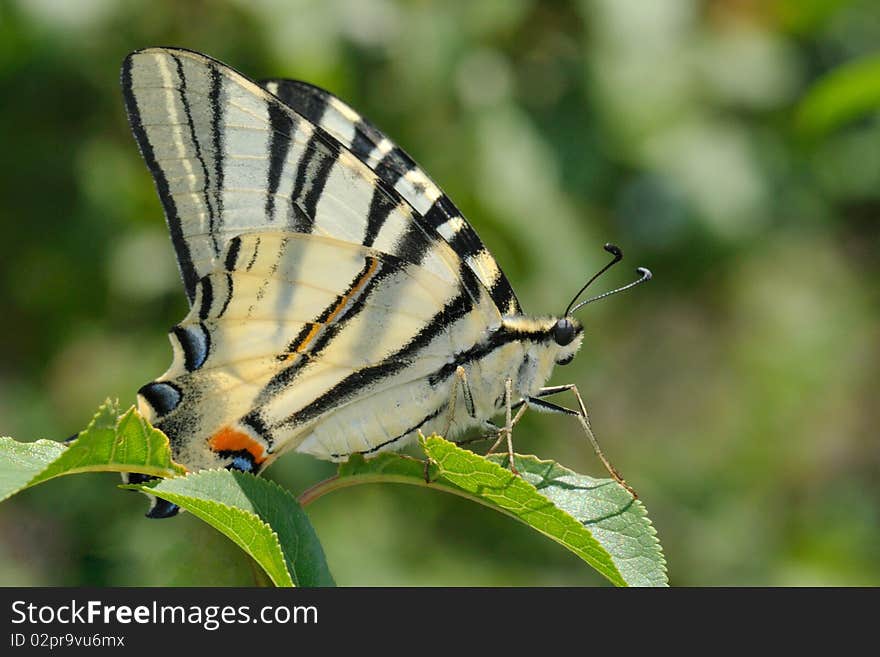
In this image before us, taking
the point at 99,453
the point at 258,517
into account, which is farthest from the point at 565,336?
the point at 99,453

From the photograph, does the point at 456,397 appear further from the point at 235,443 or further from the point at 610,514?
the point at 610,514

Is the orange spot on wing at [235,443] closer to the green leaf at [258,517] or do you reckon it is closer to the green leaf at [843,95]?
the green leaf at [258,517]

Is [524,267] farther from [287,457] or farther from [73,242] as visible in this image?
[73,242]

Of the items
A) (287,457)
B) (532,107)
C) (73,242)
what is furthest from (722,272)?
(73,242)

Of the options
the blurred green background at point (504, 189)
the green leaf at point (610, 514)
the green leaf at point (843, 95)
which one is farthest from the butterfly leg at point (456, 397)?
the green leaf at point (843, 95)

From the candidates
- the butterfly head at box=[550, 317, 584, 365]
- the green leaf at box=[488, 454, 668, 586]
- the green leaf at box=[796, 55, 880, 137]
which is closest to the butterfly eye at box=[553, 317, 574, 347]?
the butterfly head at box=[550, 317, 584, 365]

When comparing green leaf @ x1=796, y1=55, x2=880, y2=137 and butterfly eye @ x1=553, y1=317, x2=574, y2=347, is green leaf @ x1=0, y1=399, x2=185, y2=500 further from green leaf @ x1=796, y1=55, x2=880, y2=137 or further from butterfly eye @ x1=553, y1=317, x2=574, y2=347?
green leaf @ x1=796, y1=55, x2=880, y2=137
